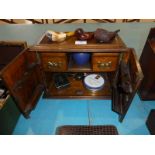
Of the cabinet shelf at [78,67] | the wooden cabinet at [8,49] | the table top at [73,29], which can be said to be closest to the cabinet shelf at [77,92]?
the cabinet shelf at [78,67]

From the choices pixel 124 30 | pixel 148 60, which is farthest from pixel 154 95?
pixel 124 30

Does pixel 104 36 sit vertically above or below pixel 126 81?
above

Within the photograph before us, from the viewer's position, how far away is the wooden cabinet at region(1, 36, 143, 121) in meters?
1.00

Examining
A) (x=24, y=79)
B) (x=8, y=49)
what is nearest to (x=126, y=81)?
(x=24, y=79)

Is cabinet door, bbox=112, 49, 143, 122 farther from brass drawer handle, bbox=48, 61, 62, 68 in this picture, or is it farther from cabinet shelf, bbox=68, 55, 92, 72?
brass drawer handle, bbox=48, 61, 62, 68

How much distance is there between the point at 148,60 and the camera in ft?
4.27

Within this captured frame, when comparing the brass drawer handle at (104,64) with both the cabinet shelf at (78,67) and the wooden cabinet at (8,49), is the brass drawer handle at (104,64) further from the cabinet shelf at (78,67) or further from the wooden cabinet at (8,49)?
the wooden cabinet at (8,49)

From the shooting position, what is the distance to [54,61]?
119cm

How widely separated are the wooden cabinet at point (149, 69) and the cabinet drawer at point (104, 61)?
0.31 meters

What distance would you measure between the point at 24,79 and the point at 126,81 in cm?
71

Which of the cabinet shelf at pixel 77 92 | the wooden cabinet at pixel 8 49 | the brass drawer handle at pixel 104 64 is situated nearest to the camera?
the brass drawer handle at pixel 104 64

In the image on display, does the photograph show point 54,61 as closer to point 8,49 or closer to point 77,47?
point 77,47

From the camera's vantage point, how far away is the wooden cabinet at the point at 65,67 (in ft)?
3.30
